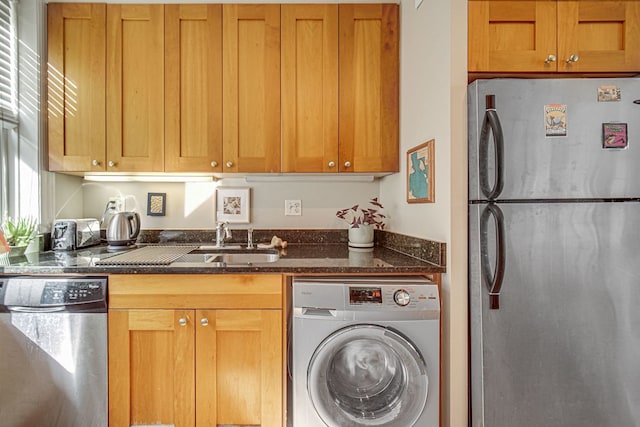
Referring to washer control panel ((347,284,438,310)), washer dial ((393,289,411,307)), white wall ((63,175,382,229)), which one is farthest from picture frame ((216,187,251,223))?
washer dial ((393,289,411,307))

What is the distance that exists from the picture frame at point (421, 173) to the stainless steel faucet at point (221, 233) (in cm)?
118

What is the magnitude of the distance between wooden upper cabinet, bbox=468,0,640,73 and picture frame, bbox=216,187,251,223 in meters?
1.55

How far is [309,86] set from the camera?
178cm

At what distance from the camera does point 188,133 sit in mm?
1773

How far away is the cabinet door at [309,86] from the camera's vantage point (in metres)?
1.77

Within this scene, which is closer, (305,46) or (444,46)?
(444,46)

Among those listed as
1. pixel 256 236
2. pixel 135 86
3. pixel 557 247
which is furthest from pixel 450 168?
pixel 135 86

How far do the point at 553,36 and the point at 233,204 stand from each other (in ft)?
6.44

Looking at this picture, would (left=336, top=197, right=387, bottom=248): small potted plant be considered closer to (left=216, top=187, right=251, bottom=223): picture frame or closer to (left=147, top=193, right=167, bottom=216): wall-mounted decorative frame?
(left=216, top=187, right=251, bottom=223): picture frame

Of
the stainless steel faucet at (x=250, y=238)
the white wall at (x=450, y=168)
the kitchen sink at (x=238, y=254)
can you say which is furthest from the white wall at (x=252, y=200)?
the white wall at (x=450, y=168)

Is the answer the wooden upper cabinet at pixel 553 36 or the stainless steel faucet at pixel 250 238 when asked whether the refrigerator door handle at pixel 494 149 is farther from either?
the stainless steel faucet at pixel 250 238

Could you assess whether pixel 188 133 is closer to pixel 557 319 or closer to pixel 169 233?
pixel 169 233

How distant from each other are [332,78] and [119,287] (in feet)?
5.16

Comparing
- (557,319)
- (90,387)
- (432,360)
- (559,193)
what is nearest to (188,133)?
(90,387)
